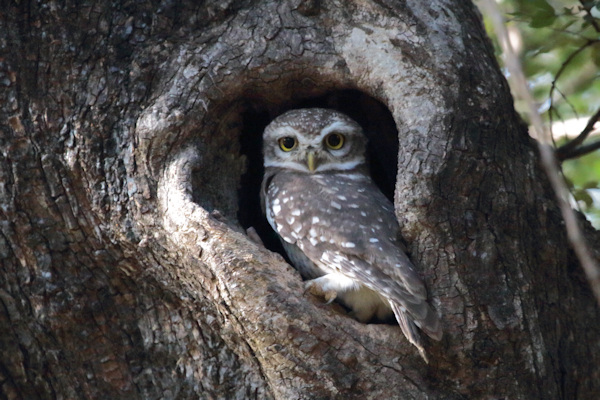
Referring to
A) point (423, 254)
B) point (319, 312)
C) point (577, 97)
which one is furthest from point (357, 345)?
point (577, 97)

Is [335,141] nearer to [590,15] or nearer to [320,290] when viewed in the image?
[320,290]

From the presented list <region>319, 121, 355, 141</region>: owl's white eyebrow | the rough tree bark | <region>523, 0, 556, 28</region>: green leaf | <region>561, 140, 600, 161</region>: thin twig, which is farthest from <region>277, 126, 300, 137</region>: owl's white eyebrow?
<region>561, 140, 600, 161</region>: thin twig

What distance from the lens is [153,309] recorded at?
2.92 meters

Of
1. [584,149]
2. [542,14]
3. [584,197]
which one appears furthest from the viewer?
[584,197]

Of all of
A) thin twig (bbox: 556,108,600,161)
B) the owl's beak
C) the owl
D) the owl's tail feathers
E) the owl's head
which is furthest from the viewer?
the owl's beak

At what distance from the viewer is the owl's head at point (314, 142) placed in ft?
11.4

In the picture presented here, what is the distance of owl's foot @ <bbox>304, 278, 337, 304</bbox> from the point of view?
258 centimetres

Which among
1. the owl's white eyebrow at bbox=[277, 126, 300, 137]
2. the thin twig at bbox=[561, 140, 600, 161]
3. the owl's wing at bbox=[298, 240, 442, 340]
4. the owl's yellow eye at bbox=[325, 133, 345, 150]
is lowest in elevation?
the owl's wing at bbox=[298, 240, 442, 340]

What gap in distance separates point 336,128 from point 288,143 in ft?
0.96

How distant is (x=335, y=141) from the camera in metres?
3.68

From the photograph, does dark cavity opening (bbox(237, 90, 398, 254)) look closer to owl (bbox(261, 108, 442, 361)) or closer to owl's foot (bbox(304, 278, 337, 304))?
owl (bbox(261, 108, 442, 361))

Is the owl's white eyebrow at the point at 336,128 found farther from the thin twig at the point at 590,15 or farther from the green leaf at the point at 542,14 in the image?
the thin twig at the point at 590,15

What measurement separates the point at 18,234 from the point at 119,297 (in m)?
0.50

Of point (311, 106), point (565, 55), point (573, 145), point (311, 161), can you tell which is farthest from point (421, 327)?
point (565, 55)
